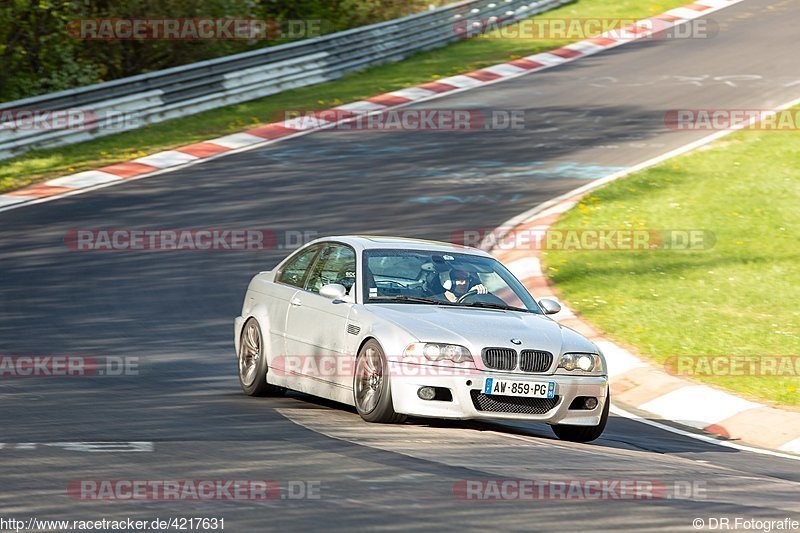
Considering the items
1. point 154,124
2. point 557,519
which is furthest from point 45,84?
point 557,519

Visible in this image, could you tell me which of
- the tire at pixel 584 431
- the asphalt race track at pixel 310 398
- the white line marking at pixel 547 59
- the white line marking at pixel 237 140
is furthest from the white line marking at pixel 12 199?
the white line marking at pixel 547 59

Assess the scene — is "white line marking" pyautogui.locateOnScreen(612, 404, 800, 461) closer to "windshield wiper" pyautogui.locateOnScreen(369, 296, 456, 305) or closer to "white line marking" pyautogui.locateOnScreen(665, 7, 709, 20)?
"windshield wiper" pyautogui.locateOnScreen(369, 296, 456, 305)

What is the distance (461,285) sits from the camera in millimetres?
10258

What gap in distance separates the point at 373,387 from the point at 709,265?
26.9 ft

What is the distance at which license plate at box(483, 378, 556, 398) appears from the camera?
909 cm

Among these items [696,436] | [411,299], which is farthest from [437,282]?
[696,436]

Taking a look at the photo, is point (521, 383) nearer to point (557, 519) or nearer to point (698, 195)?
point (557, 519)

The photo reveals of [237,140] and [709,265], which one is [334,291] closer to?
[709,265]

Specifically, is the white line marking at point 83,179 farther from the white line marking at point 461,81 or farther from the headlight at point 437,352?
the headlight at point 437,352

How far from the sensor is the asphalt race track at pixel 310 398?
6.97 metres

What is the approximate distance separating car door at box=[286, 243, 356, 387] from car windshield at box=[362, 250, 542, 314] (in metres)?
0.22

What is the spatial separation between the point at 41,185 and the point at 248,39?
1201 centimetres

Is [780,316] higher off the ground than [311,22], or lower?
lower

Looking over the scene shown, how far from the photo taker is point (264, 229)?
17641 millimetres
